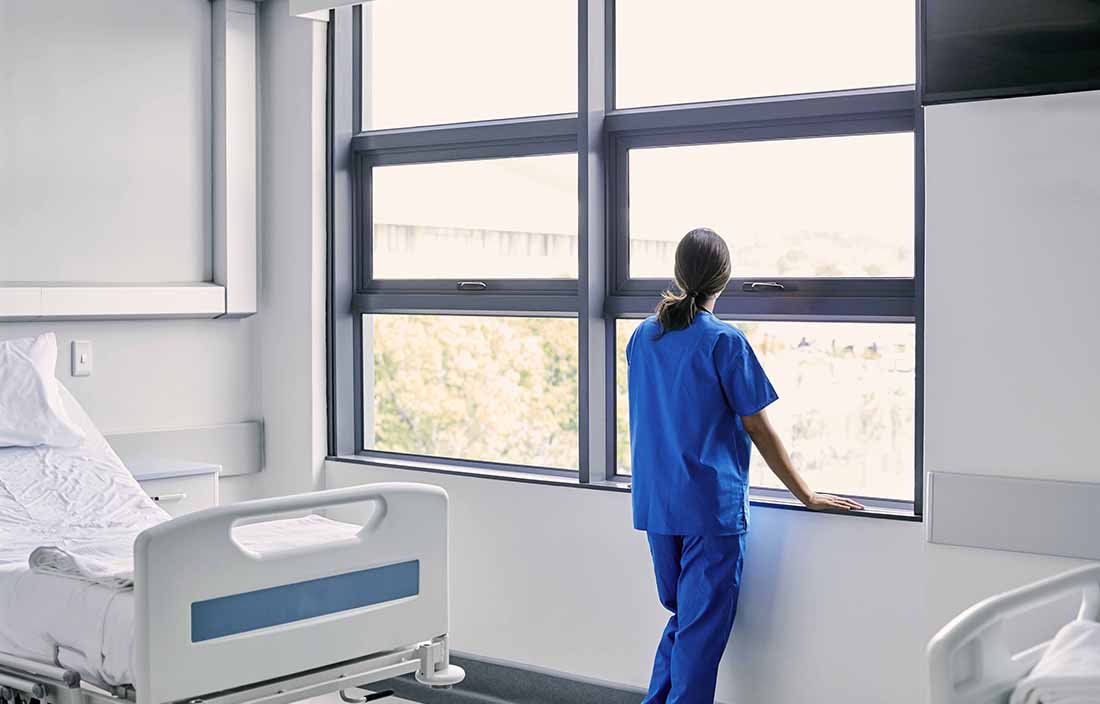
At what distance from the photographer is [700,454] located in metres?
3.24

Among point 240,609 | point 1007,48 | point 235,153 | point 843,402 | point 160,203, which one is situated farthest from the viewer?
point 235,153

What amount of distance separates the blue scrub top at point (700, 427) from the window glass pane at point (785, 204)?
408mm

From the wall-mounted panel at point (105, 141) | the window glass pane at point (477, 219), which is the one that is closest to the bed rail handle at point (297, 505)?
the window glass pane at point (477, 219)

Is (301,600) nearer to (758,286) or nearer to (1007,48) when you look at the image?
(758,286)

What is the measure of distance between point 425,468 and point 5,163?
65.0 inches

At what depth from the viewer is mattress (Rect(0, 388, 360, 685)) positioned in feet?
8.27

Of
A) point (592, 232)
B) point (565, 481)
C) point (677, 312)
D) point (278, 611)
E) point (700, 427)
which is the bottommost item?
point (278, 611)

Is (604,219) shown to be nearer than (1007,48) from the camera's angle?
No

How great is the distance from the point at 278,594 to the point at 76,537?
794 millimetres

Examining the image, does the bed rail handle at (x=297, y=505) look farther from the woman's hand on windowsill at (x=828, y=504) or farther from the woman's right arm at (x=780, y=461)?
the woman's hand on windowsill at (x=828, y=504)

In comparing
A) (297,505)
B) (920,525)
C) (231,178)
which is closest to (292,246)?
(231,178)

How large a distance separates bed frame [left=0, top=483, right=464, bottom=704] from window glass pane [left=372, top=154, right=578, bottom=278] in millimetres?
1343

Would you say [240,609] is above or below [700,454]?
below

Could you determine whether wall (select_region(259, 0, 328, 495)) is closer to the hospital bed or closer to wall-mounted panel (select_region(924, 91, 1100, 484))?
the hospital bed
